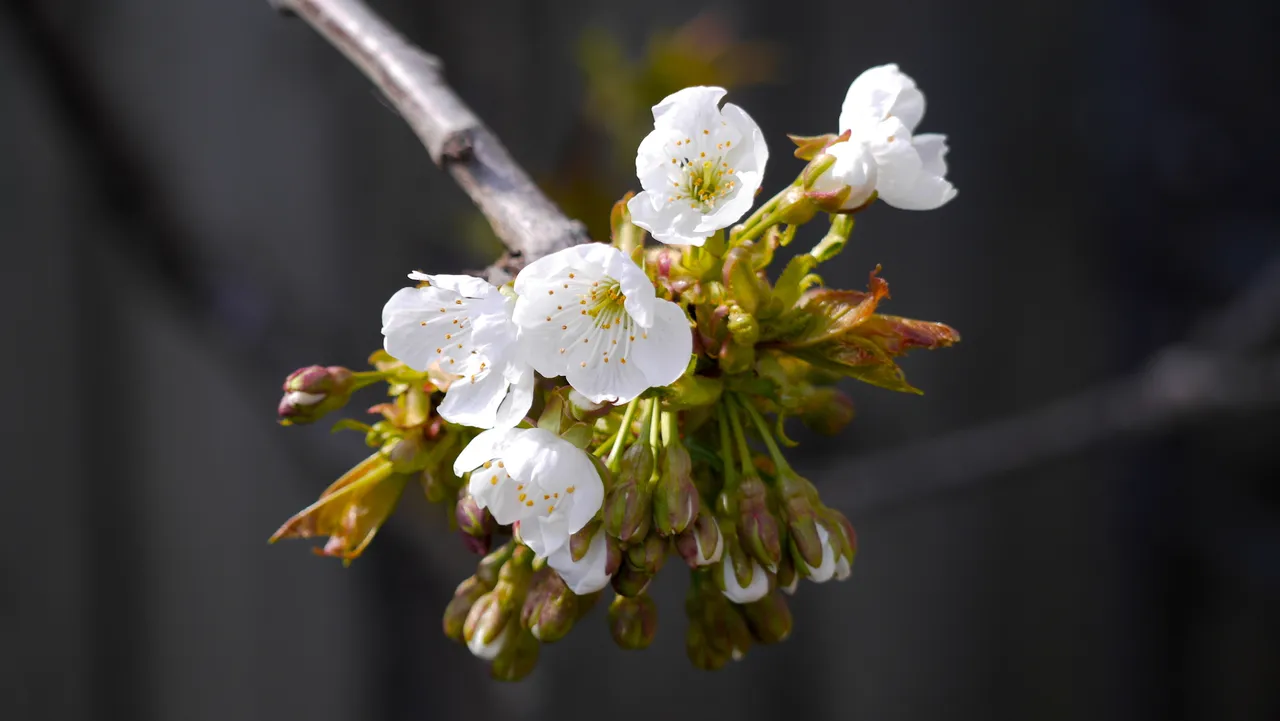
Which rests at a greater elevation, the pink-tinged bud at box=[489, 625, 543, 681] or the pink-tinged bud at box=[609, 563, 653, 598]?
the pink-tinged bud at box=[609, 563, 653, 598]

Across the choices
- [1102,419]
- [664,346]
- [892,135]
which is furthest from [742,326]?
[1102,419]

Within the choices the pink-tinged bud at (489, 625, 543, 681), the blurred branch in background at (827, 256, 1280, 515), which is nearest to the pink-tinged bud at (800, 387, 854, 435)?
the pink-tinged bud at (489, 625, 543, 681)

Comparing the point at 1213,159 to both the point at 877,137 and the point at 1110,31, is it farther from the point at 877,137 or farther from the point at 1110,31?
the point at 877,137

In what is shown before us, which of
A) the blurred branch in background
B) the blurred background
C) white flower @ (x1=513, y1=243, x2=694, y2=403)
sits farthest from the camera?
the blurred branch in background

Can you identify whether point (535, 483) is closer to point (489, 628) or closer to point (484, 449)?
point (484, 449)

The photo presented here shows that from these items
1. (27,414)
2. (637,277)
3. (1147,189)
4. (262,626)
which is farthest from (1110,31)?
(27,414)

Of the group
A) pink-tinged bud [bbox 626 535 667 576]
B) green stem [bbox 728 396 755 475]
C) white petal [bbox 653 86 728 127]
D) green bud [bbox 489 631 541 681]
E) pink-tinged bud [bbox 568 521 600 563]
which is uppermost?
white petal [bbox 653 86 728 127]

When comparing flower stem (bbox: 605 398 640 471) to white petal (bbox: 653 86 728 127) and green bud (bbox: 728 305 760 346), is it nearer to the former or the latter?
green bud (bbox: 728 305 760 346)

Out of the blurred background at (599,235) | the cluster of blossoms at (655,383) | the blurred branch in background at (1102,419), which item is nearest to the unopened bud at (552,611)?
the cluster of blossoms at (655,383)

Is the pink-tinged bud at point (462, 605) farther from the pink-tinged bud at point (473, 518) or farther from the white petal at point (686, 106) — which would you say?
the white petal at point (686, 106)
